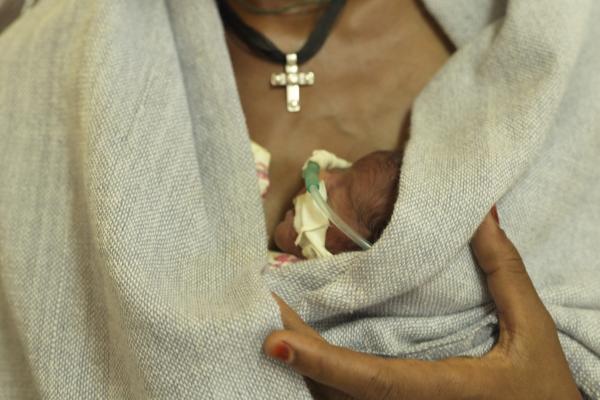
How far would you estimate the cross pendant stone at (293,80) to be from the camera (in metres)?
1.20

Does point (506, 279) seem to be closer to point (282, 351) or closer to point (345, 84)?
point (282, 351)

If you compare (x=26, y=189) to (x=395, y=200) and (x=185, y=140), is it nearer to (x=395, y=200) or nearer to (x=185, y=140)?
(x=185, y=140)

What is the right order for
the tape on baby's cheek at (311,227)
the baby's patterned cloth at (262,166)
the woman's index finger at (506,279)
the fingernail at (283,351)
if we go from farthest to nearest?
the baby's patterned cloth at (262,166) < the tape on baby's cheek at (311,227) < the woman's index finger at (506,279) < the fingernail at (283,351)

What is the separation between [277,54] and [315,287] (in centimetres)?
50

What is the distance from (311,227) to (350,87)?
1.14 feet

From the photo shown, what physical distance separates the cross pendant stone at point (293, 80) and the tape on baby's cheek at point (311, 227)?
0.23m

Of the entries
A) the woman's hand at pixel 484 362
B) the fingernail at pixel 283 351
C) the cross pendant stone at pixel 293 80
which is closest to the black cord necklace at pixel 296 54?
the cross pendant stone at pixel 293 80

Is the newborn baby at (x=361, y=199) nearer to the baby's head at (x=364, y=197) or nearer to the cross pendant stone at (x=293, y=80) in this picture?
the baby's head at (x=364, y=197)

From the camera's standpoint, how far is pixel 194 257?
0.91 metres

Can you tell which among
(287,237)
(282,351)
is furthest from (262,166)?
(282,351)

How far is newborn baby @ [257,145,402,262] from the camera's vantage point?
930mm

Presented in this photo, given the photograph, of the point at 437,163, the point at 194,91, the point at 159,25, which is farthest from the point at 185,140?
the point at 437,163

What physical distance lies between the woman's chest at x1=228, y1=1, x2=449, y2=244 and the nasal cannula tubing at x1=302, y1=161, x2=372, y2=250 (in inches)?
4.1

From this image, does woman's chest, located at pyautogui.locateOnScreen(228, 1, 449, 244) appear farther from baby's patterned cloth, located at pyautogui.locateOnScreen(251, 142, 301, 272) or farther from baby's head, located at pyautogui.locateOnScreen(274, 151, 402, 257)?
baby's head, located at pyautogui.locateOnScreen(274, 151, 402, 257)
